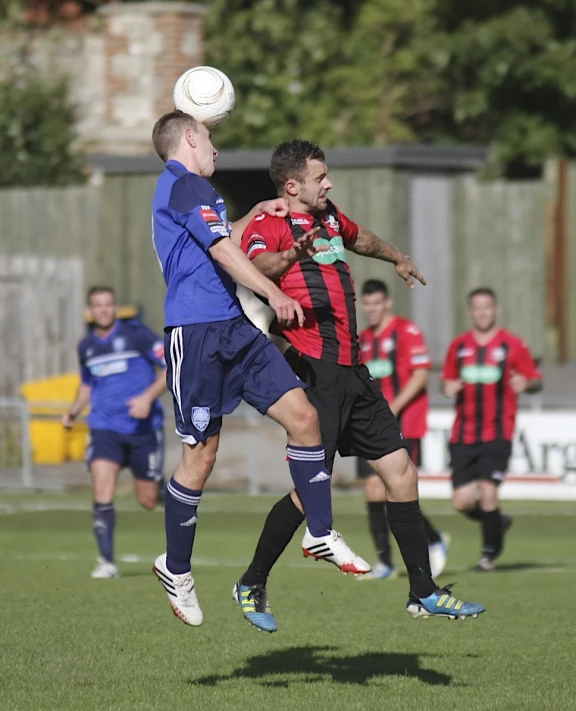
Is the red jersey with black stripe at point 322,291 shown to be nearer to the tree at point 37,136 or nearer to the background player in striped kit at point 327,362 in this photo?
the background player in striped kit at point 327,362

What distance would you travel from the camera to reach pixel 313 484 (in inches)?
296

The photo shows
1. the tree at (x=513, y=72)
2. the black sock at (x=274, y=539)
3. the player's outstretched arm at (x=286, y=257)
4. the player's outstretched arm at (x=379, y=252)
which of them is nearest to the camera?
the player's outstretched arm at (x=286, y=257)

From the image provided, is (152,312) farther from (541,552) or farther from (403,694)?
(403,694)

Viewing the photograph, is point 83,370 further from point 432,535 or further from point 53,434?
point 53,434

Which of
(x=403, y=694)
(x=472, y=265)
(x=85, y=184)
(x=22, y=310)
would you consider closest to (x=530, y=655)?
(x=403, y=694)

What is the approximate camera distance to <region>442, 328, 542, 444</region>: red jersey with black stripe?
12.8m

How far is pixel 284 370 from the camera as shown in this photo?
24.5 ft

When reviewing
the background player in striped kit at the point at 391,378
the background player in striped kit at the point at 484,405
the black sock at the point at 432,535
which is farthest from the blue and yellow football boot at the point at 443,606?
the background player in striped kit at the point at 484,405

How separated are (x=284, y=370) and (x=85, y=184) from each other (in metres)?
18.8

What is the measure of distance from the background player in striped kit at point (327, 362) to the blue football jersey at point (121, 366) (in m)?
4.67

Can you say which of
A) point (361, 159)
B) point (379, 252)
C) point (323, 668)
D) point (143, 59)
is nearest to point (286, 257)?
point (379, 252)

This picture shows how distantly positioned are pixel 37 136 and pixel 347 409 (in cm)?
1852

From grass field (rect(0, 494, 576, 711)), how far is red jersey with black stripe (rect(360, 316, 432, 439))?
1213mm

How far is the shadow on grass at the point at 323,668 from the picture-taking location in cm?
784
